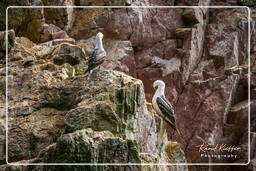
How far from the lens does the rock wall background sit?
131ft

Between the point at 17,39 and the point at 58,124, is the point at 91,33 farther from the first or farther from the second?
the point at 58,124

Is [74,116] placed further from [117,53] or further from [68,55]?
[117,53]

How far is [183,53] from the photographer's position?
4194 cm

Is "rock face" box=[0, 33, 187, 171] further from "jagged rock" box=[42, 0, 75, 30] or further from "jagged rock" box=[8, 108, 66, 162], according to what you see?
"jagged rock" box=[42, 0, 75, 30]

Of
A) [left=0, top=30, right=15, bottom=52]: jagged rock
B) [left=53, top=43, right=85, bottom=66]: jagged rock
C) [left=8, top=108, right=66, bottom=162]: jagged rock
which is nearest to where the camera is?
[left=8, top=108, right=66, bottom=162]: jagged rock

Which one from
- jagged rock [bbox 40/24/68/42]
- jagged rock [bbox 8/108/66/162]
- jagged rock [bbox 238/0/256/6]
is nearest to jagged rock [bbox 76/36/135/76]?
jagged rock [bbox 40/24/68/42]

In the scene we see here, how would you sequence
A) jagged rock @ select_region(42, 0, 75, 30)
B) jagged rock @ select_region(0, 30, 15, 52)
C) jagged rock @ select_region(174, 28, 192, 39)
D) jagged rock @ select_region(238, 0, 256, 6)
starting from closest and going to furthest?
jagged rock @ select_region(0, 30, 15, 52) < jagged rock @ select_region(42, 0, 75, 30) < jagged rock @ select_region(174, 28, 192, 39) < jagged rock @ select_region(238, 0, 256, 6)

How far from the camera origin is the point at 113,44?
40.8 m

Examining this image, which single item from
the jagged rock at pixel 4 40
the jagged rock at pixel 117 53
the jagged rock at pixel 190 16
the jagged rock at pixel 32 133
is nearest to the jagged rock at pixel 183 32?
the jagged rock at pixel 190 16

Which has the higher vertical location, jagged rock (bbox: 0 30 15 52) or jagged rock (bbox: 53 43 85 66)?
jagged rock (bbox: 0 30 15 52)

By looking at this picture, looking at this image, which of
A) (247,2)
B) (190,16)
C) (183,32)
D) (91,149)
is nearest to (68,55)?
(91,149)

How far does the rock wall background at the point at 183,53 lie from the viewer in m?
40.0

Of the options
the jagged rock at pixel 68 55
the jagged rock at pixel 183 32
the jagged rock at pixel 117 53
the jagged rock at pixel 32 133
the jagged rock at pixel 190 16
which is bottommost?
the jagged rock at pixel 32 133

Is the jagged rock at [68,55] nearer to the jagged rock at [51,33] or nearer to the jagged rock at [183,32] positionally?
the jagged rock at [51,33]
